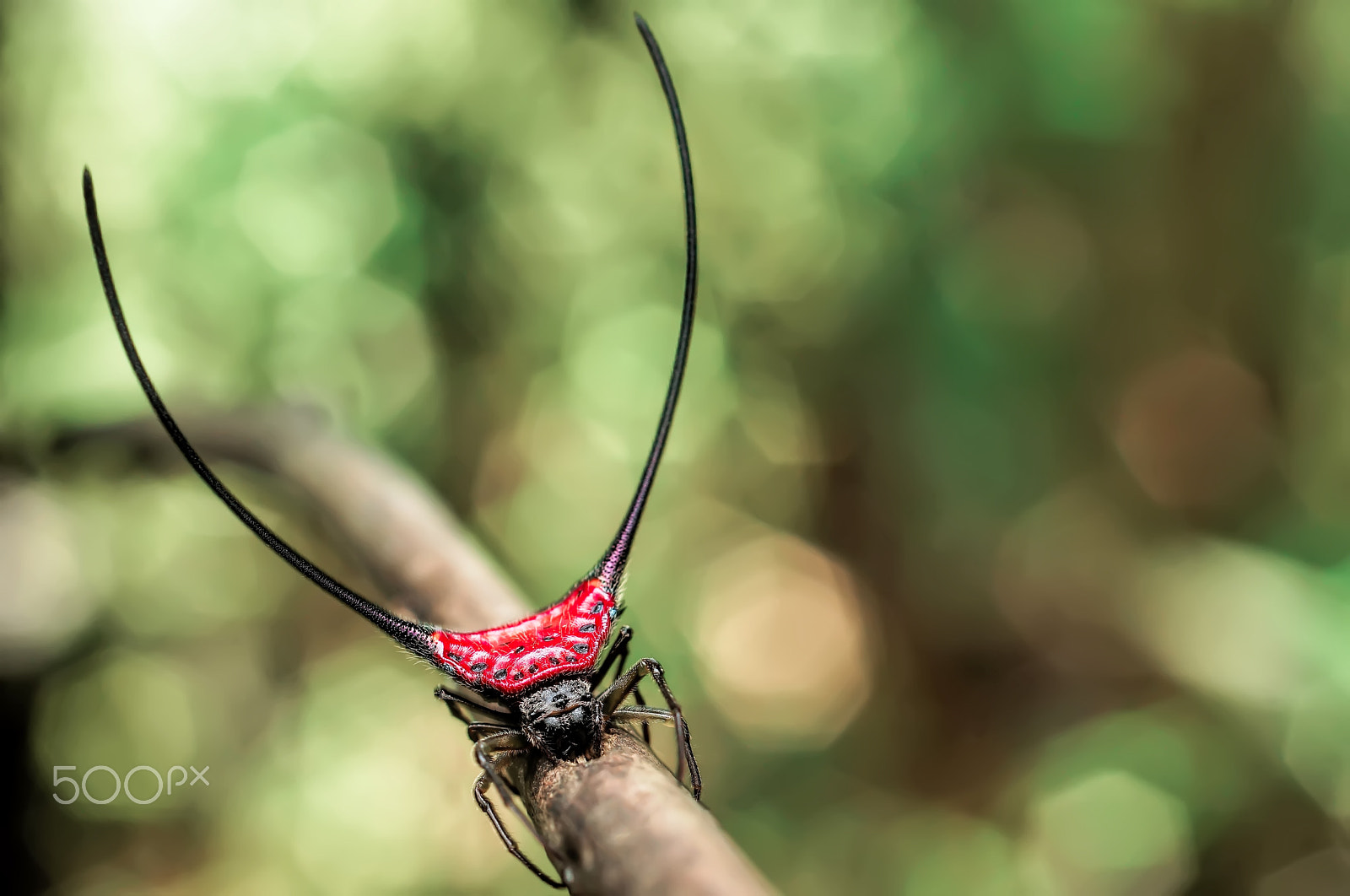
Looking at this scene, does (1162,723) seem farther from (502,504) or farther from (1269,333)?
(502,504)

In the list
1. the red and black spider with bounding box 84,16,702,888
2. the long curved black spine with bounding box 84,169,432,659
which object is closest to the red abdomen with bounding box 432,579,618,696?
the red and black spider with bounding box 84,16,702,888

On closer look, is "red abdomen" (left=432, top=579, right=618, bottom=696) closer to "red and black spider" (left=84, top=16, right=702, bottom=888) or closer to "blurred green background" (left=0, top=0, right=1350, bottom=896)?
"red and black spider" (left=84, top=16, right=702, bottom=888)

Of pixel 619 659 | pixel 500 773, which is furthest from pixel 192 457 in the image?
pixel 619 659

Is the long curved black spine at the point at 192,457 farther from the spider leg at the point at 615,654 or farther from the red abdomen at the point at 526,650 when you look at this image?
the spider leg at the point at 615,654

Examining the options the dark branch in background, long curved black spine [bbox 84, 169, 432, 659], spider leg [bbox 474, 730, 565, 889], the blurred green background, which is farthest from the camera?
the blurred green background

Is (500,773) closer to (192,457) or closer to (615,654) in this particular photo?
(615,654)

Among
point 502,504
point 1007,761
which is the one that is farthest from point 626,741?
point 1007,761

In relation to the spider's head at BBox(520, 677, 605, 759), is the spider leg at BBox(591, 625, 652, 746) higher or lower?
lower
